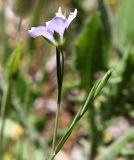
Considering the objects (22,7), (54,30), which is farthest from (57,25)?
(22,7)

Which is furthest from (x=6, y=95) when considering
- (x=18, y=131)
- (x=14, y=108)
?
(x=18, y=131)

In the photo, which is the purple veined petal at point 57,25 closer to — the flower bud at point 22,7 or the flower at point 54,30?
the flower at point 54,30

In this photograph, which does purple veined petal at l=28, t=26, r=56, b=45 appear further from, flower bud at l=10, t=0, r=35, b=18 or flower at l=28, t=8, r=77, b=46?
flower bud at l=10, t=0, r=35, b=18

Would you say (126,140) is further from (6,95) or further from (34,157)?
(34,157)

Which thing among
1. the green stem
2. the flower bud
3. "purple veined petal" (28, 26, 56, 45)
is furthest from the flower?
the green stem

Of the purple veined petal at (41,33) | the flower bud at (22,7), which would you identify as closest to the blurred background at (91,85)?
the flower bud at (22,7)

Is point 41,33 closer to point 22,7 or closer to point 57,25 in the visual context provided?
point 57,25
